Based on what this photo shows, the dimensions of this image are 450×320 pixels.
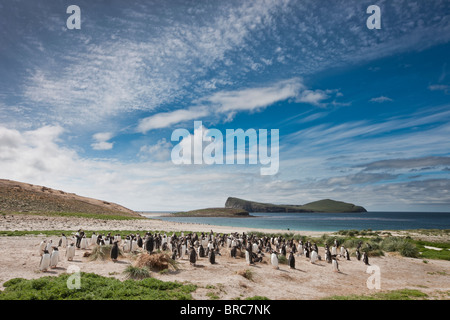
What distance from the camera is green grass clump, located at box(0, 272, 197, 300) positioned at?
28.7 feet

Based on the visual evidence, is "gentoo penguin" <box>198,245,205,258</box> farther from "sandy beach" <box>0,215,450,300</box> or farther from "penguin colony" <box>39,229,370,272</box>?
"sandy beach" <box>0,215,450,300</box>

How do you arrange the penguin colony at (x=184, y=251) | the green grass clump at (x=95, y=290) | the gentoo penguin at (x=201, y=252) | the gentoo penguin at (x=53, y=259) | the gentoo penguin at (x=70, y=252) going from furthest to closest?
the gentoo penguin at (x=201, y=252)
the penguin colony at (x=184, y=251)
the gentoo penguin at (x=70, y=252)
the gentoo penguin at (x=53, y=259)
the green grass clump at (x=95, y=290)

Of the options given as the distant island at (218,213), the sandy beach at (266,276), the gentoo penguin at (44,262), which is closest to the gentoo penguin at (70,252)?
the sandy beach at (266,276)

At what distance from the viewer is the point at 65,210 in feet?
203

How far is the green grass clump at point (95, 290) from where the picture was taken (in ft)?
28.7

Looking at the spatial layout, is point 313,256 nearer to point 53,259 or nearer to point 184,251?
point 184,251

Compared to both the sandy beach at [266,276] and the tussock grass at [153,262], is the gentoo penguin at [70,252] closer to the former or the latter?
the sandy beach at [266,276]

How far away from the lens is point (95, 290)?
9625 millimetres

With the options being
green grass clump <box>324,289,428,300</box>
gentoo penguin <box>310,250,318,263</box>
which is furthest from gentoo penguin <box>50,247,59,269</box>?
gentoo penguin <box>310,250,318,263</box>

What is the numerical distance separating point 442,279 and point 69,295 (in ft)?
69.5

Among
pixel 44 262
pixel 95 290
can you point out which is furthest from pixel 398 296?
pixel 44 262
